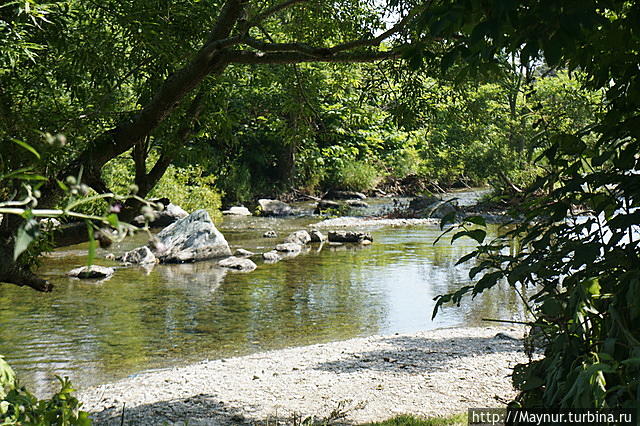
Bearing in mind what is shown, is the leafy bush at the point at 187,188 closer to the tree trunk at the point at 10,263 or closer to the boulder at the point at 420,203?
the boulder at the point at 420,203

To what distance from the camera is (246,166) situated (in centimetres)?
2662

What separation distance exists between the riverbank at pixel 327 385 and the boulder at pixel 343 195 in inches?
772

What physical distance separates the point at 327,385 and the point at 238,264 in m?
8.08

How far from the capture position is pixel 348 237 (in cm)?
1767

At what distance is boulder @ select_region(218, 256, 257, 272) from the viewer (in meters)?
13.8

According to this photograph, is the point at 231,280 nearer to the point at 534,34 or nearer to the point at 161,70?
the point at 161,70

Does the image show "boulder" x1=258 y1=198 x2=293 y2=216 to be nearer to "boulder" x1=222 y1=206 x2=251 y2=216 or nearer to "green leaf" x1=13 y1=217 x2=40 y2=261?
"boulder" x1=222 y1=206 x2=251 y2=216

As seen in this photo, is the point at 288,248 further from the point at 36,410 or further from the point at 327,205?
the point at 36,410

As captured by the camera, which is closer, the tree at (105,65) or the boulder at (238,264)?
the tree at (105,65)

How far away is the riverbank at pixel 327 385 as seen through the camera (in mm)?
5270

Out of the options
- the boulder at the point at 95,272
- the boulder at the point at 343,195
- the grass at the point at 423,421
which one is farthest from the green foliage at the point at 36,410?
the boulder at the point at 343,195

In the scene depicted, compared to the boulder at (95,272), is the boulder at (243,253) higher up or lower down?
higher up

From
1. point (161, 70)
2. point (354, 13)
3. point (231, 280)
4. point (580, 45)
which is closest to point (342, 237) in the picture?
point (231, 280)

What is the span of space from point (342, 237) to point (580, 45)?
15.1 m
